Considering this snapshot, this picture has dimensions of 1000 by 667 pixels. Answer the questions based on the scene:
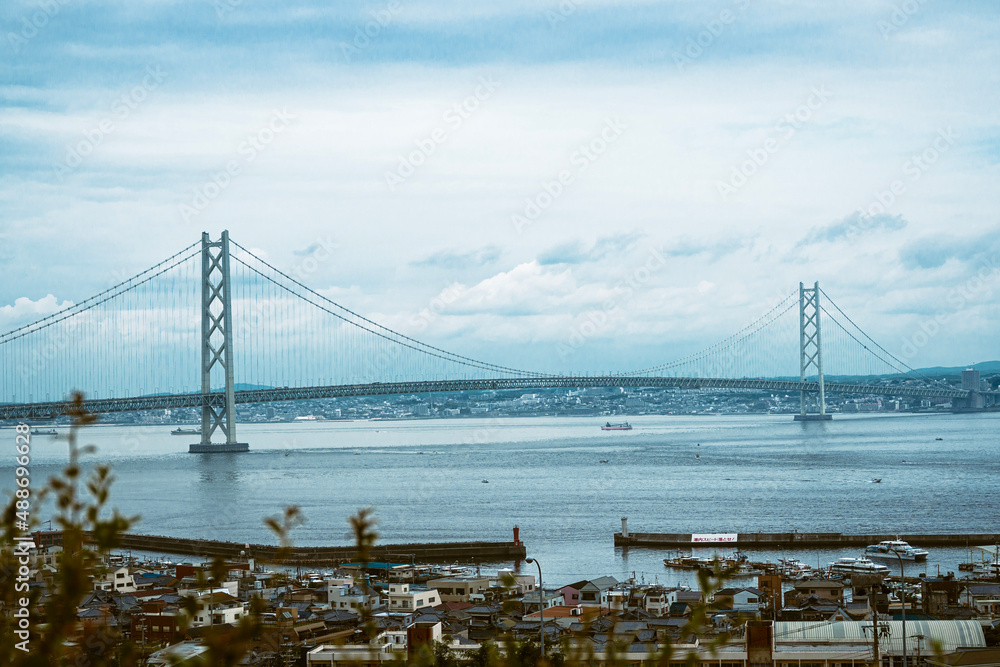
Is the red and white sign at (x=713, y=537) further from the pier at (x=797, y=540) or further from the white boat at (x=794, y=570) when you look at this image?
the white boat at (x=794, y=570)

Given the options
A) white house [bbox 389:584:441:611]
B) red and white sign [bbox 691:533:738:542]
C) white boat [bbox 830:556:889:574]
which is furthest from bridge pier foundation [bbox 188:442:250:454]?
white house [bbox 389:584:441:611]

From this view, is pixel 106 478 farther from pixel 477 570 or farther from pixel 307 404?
Answer: pixel 307 404

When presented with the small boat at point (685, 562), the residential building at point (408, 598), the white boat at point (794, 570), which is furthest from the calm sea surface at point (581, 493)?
the residential building at point (408, 598)

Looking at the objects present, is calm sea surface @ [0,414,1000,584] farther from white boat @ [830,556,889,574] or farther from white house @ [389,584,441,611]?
white house @ [389,584,441,611]

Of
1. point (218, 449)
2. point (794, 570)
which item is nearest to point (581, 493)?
point (794, 570)

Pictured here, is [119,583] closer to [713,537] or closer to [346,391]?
[713,537]

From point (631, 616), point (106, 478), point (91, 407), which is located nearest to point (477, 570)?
point (631, 616)

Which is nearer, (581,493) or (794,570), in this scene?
(794,570)
